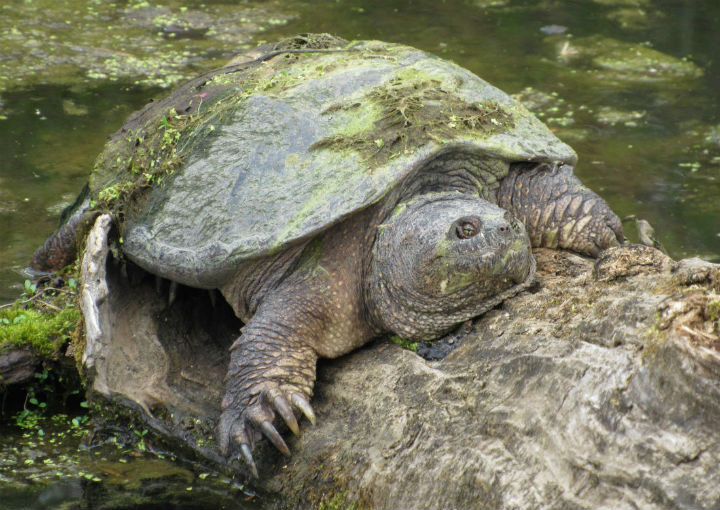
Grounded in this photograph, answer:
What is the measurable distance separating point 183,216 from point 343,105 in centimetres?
86

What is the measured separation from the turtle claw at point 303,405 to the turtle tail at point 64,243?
5.98 feet

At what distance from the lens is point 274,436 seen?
9.63 ft

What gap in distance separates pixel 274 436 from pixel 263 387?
0.66 ft

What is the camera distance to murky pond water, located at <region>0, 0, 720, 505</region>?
5656 mm

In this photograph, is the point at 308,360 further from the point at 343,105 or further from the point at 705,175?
the point at 705,175

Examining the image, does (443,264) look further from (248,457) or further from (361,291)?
(248,457)

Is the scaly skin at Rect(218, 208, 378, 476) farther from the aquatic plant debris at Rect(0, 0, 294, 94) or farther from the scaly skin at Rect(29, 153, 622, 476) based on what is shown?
the aquatic plant debris at Rect(0, 0, 294, 94)

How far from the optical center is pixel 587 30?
8.85 m

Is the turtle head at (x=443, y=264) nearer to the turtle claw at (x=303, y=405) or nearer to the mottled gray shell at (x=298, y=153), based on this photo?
the mottled gray shell at (x=298, y=153)

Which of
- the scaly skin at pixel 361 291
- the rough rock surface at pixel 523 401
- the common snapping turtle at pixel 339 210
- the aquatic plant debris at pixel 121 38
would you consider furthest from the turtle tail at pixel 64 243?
the aquatic plant debris at pixel 121 38

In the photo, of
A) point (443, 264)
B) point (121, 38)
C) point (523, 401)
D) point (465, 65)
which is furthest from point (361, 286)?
point (121, 38)

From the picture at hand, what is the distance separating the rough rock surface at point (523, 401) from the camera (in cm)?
202

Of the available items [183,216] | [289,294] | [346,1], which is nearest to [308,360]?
[289,294]

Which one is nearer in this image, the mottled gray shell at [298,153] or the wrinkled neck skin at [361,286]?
the wrinkled neck skin at [361,286]
